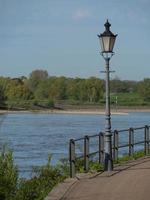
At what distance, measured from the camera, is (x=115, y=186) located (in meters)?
13.9

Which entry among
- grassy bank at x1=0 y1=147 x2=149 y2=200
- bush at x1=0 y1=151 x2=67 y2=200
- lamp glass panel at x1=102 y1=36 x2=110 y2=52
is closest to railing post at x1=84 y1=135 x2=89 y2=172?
grassy bank at x1=0 y1=147 x2=149 y2=200

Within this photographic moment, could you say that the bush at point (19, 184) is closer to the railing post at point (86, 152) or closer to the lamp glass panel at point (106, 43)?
Result: the railing post at point (86, 152)

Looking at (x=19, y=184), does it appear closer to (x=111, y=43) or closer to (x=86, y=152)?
(x=86, y=152)

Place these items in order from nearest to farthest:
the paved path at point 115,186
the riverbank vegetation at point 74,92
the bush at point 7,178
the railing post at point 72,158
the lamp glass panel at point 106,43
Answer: the paved path at point 115,186 < the bush at point 7,178 < the railing post at point 72,158 < the lamp glass panel at point 106,43 < the riverbank vegetation at point 74,92

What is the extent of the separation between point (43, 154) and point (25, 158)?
2578 millimetres

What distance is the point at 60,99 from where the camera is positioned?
581ft

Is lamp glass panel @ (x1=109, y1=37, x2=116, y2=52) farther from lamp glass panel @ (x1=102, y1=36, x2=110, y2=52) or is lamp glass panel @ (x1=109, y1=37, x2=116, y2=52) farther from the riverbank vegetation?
the riverbank vegetation

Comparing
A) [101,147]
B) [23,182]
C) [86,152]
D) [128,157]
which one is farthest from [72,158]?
[128,157]

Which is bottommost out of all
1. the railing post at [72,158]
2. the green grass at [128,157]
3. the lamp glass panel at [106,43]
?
the green grass at [128,157]

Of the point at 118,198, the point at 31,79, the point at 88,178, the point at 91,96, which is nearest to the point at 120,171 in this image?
the point at 88,178

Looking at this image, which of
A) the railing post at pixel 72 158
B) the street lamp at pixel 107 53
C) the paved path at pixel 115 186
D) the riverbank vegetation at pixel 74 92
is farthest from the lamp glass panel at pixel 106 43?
the riverbank vegetation at pixel 74 92

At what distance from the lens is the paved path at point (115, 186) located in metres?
12.5

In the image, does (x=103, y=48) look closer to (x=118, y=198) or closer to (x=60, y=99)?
(x=118, y=198)

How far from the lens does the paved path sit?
1249 centimetres
